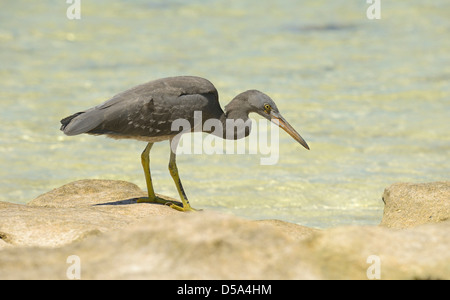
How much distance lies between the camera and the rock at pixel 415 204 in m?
7.05

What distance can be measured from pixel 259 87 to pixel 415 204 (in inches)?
285

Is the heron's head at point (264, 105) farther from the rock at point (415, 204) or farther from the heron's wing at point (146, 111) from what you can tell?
the rock at point (415, 204)

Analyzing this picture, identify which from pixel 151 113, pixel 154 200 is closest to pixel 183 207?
pixel 154 200

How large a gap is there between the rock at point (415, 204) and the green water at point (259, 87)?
125 centimetres

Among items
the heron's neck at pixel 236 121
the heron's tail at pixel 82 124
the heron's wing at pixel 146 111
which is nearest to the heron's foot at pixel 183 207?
the heron's wing at pixel 146 111

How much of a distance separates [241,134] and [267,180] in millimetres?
2486

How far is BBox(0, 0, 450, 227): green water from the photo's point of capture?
10.2m

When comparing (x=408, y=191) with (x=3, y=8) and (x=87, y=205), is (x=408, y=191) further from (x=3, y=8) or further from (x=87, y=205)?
(x=3, y=8)

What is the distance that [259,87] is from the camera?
46.8ft

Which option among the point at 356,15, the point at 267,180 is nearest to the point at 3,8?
the point at 356,15

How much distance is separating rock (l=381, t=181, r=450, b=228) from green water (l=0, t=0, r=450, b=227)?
1.25 meters

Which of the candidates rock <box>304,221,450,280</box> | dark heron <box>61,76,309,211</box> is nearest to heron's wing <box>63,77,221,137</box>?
dark heron <box>61,76,309,211</box>

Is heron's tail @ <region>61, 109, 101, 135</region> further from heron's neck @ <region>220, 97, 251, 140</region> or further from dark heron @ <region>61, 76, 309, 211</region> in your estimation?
heron's neck @ <region>220, 97, 251, 140</region>

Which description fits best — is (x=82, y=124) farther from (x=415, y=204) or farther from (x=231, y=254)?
(x=231, y=254)
